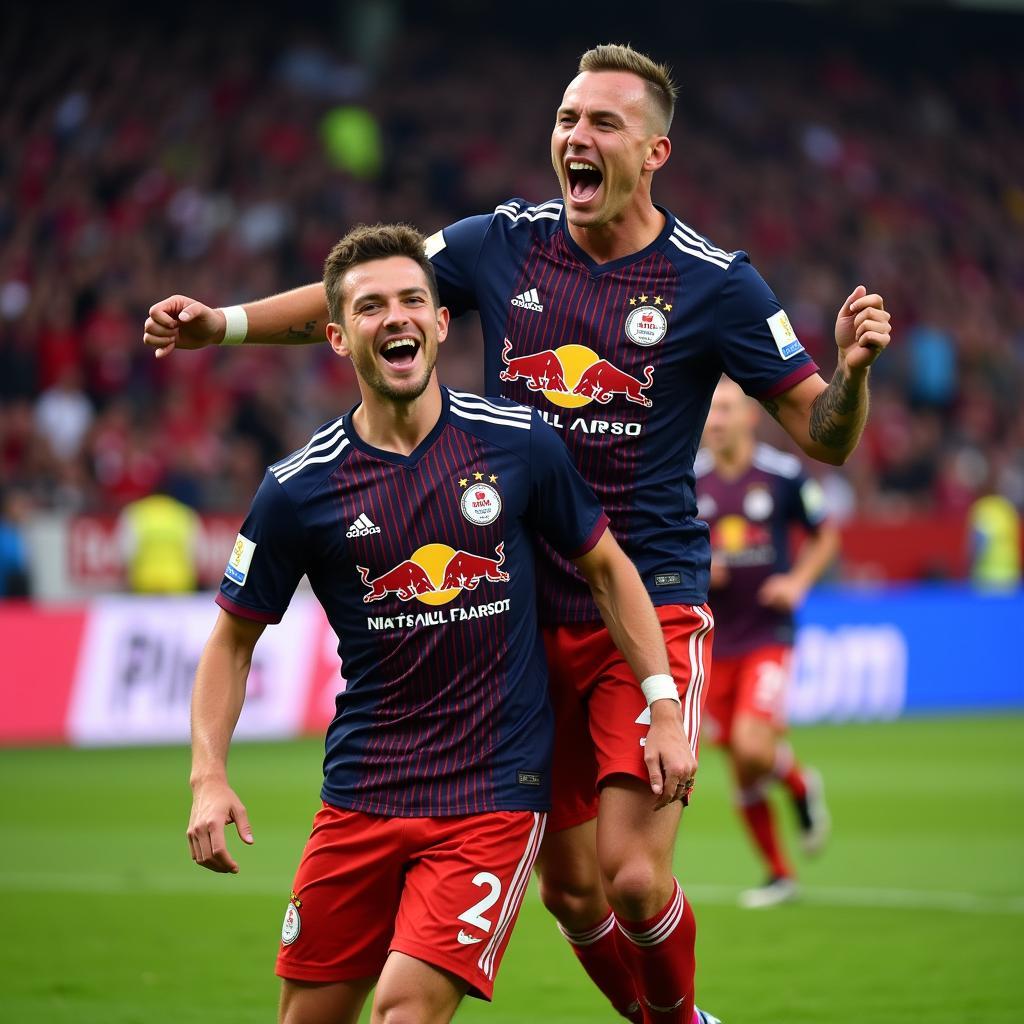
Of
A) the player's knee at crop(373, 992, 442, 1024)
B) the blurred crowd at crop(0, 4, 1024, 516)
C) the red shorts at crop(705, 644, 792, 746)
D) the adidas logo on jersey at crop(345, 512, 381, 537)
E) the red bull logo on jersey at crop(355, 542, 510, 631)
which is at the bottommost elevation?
the player's knee at crop(373, 992, 442, 1024)

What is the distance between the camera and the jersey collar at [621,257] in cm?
586

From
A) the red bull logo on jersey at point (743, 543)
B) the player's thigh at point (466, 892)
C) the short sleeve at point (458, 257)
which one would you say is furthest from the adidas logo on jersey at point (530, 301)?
the red bull logo on jersey at point (743, 543)

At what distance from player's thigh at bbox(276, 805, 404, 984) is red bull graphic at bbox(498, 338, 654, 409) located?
141 cm

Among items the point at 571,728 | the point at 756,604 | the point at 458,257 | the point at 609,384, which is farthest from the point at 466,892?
the point at 756,604

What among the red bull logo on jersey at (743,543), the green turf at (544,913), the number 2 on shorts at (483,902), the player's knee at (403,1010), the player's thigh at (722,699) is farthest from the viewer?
the red bull logo on jersey at (743,543)

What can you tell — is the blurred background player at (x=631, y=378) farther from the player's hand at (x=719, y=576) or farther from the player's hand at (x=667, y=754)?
the player's hand at (x=719, y=576)

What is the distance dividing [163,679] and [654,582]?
36.7 ft

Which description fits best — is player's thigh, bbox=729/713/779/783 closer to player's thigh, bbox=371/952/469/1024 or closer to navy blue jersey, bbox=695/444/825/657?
navy blue jersey, bbox=695/444/825/657

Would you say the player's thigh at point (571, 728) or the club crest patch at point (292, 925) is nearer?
the club crest patch at point (292, 925)

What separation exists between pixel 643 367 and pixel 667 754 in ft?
3.89

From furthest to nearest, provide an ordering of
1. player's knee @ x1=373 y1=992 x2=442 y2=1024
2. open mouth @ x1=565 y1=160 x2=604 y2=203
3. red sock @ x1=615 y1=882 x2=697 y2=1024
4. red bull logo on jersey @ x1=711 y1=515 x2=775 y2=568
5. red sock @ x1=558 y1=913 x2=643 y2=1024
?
red bull logo on jersey @ x1=711 y1=515 x2=775 y2=568 → red sock @ x1=558 y1=913 x2=643 y2=1024 → open mouth @ x1=565 y1=160 x2=604 y2=203 → red sock @ x1=615 y1=882 x2=697 y2=1024 → player's knee @ x1=373 y1=992 x2=442 y2=1024

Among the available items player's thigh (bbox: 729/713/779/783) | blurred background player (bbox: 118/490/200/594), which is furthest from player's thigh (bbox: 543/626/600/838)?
blurred background player (bbox: 118/490/200/594)

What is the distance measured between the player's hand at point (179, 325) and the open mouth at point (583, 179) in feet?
3.72

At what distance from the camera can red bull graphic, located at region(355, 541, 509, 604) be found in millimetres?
5191
